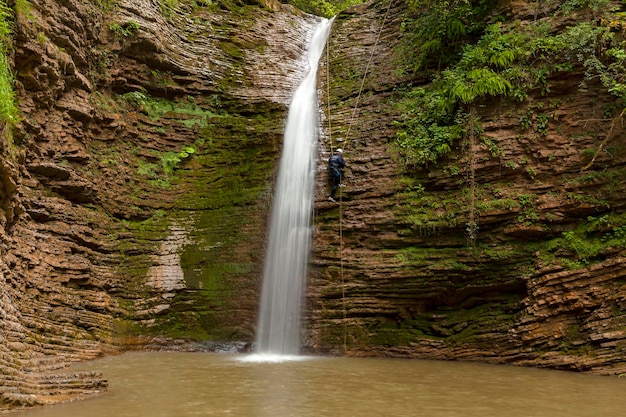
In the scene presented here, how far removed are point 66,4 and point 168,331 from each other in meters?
7.64

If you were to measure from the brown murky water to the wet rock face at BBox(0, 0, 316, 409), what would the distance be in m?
1.62

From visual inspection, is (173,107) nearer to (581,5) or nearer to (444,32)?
(444,32)

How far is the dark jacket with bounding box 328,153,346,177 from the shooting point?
1173 centimetres

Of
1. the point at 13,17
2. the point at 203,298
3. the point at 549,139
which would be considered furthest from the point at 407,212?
the point at 13,17

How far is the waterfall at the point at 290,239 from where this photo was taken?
35.8 ft

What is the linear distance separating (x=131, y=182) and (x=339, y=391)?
8.32 metres

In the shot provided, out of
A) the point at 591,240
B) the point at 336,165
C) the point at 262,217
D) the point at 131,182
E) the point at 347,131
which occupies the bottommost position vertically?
the point at 591,240

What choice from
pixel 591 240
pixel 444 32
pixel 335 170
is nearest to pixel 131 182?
pixel 335 170

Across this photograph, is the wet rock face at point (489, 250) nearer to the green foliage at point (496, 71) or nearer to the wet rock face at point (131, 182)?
the green foliage at point (496, 71)

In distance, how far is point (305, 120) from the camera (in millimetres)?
13562

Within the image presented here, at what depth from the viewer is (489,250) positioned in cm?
1002

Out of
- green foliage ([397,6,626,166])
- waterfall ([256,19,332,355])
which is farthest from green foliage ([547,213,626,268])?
waterfall ([256,19,332,355])

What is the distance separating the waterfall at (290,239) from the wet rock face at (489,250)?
36 cm

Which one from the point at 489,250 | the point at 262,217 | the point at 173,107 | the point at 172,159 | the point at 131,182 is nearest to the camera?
the point at 489,250
